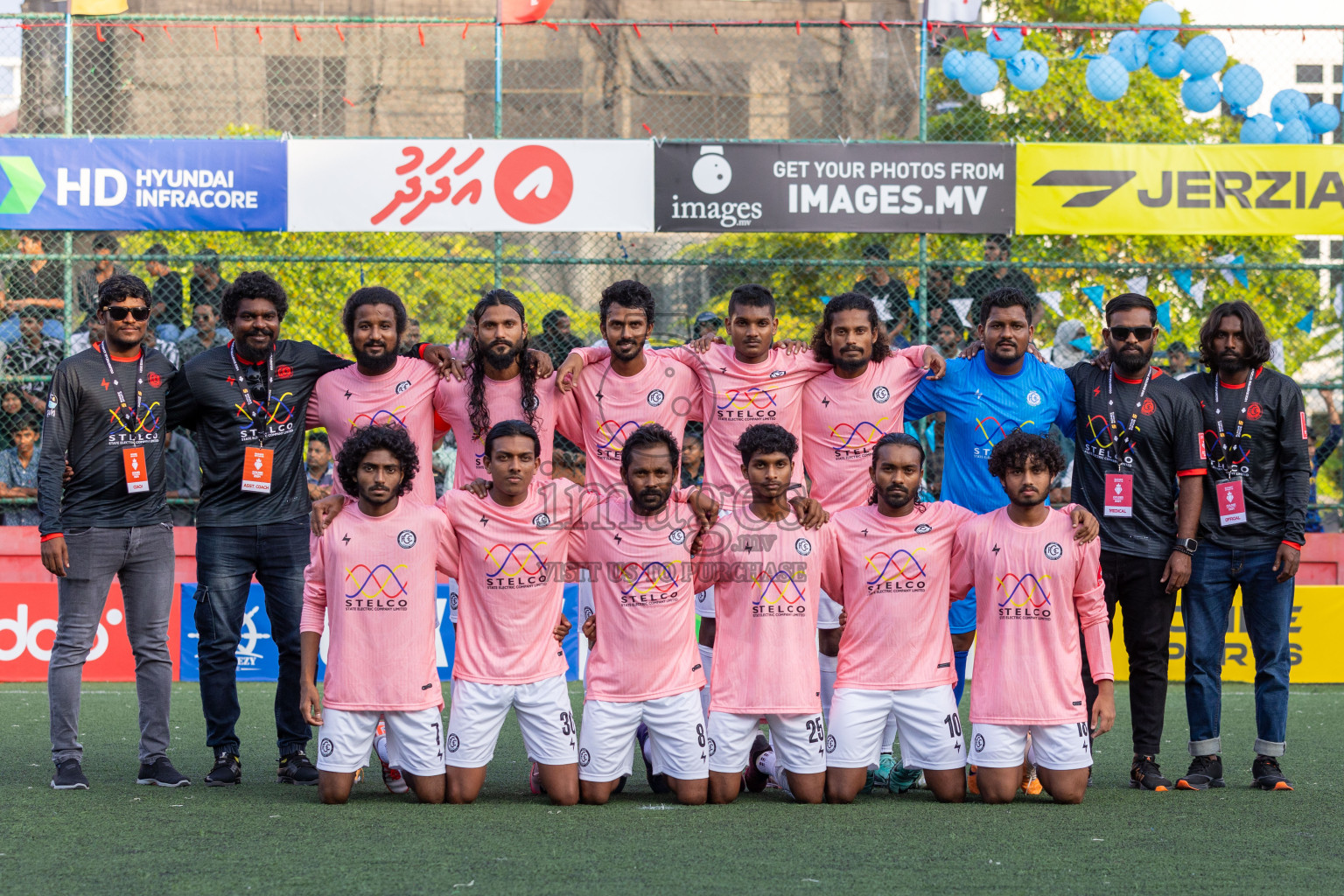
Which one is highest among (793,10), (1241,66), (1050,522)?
(793,10)

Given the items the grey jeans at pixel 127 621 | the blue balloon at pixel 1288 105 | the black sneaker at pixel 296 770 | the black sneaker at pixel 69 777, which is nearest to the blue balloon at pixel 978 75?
the blue balloon at pixel 1288 105

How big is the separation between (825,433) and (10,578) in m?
7.49

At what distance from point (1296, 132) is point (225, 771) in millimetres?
11603

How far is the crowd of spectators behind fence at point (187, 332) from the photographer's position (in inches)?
439

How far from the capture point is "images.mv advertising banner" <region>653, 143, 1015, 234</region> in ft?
36.0

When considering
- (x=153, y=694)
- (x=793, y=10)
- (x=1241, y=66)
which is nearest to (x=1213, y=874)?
(x=153, y=694)

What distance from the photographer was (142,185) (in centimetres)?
1095

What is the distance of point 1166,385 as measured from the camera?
6555mm

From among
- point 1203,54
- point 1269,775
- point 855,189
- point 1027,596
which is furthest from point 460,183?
point 1203,54

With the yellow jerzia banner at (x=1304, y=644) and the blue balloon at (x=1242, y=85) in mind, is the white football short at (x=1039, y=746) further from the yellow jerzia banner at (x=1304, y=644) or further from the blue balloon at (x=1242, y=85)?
the blue balloon at (x=1242, y=85)

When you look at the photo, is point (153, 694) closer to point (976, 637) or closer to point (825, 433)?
point (825, 433)

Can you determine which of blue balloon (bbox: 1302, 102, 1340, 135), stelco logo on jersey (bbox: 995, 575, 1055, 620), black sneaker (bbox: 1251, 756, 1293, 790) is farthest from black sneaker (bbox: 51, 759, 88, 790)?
blue balloon (bbox: 1302, 102, 1340, 135)

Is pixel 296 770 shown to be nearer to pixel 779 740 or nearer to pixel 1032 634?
pixel 779 740

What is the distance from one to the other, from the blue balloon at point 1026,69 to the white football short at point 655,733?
9565mm
